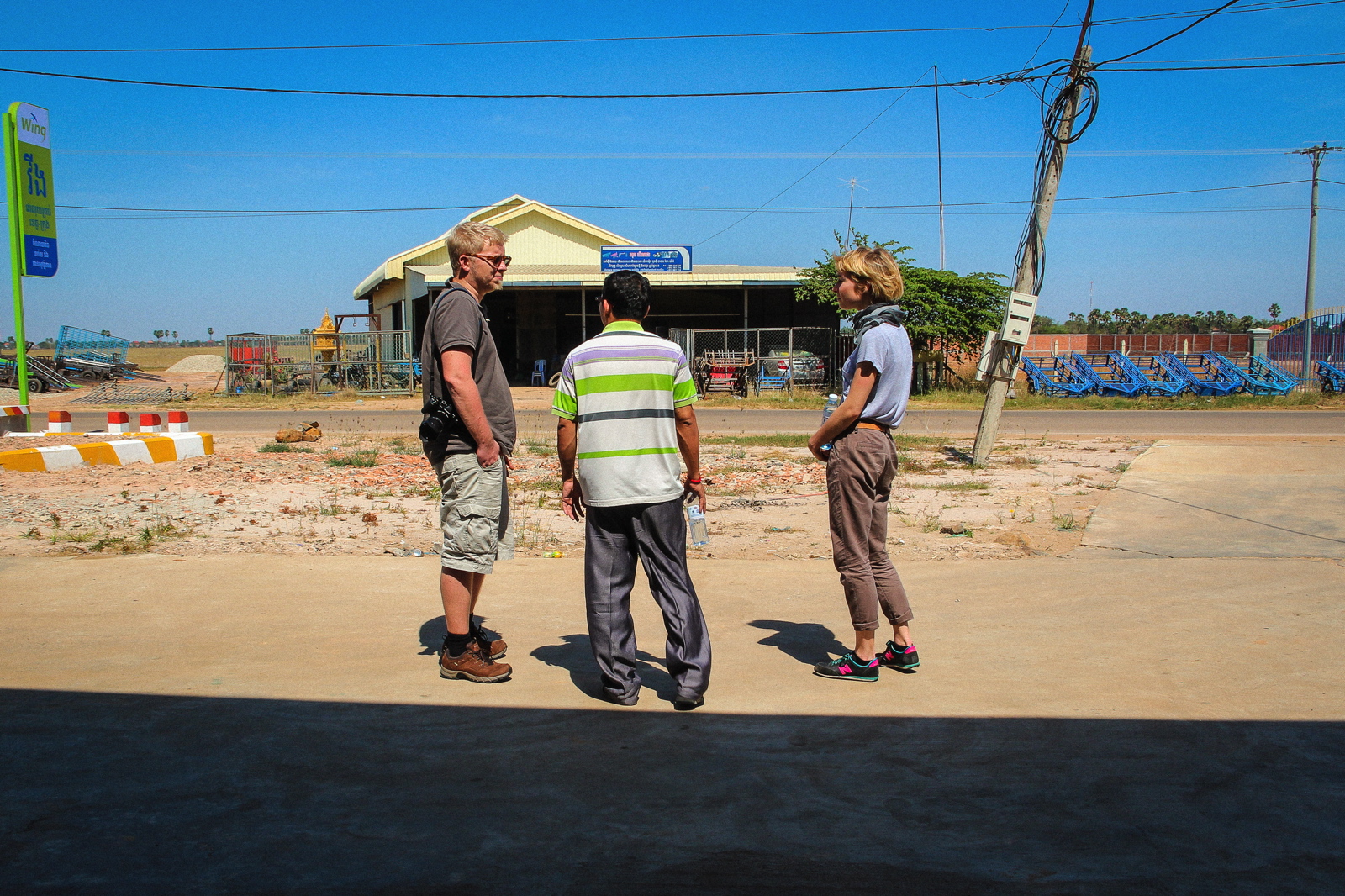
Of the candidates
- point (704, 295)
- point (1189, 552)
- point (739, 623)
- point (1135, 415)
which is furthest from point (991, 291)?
point (739, 623)

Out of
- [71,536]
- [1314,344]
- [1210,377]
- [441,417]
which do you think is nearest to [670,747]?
[441,417]

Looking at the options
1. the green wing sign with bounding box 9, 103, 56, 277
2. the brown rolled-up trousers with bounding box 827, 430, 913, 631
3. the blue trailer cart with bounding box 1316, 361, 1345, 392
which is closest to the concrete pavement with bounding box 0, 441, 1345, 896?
the brown rolled-up trousers with bounding box 827, 430, 913, 631

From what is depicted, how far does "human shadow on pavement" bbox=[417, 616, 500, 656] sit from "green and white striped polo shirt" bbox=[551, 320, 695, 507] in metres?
1.17

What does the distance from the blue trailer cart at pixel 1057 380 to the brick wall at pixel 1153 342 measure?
9.67 metres

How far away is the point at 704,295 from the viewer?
36781 millimetres

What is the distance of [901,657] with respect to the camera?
417cm

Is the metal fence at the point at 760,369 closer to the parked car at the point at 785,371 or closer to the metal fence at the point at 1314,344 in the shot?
the parked car at the point at 785,371

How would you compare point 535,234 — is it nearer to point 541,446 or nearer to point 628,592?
point 541,446

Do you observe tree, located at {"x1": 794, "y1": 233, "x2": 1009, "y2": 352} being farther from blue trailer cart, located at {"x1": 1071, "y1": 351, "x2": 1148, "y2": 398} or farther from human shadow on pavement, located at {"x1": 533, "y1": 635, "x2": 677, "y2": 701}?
human shadow on pavement, located at {"x1": 533, "y1": 635, "x2": 677, "y2": 701}

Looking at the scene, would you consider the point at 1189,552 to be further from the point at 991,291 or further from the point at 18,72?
the point at 991,291

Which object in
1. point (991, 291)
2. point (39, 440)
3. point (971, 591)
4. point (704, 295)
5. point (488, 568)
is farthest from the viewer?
point (704, 295)

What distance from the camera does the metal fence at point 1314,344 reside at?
28.8 meters

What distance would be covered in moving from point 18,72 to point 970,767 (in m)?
21.4

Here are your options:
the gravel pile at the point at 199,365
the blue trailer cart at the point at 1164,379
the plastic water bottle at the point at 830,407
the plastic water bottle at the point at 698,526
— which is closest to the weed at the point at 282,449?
the plastic water bottle at the point at 830,407
